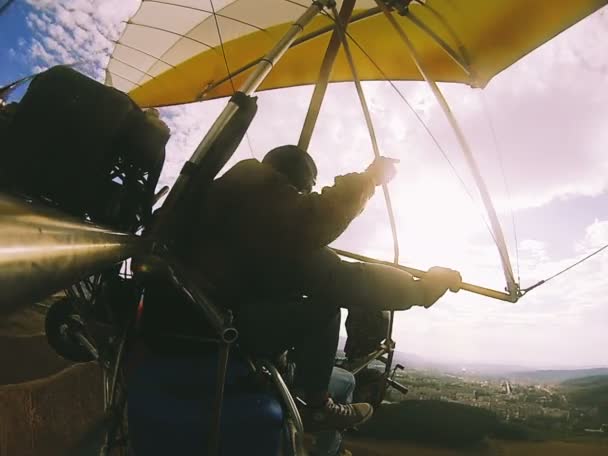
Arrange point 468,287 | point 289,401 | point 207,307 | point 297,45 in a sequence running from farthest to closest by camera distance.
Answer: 1. point 297,45
2. point 468,287
3. point 289,401
4. point 207,307

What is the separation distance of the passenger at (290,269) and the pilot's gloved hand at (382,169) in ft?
1.33

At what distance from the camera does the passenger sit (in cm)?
167

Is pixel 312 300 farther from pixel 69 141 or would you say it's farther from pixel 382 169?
pixel 69 141

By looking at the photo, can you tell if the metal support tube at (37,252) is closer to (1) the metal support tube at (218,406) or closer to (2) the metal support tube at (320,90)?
(1) the metal support tube at (218,406)

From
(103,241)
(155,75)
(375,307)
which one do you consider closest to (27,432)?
(375,307)

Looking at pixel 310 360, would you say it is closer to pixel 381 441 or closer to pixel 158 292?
pixel 158 292

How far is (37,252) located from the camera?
0.34 m

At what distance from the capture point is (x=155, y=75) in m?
8.31

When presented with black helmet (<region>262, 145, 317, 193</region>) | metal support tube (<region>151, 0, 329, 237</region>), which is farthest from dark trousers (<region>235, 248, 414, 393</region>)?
black helmet (<region>262, 145, 317, 193</region>)

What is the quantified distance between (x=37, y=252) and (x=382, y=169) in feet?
7.77

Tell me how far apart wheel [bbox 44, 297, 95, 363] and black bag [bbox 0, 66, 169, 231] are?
4.21 feet

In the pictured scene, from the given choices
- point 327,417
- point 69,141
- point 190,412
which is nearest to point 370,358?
point 327,417

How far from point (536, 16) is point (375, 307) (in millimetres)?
4917

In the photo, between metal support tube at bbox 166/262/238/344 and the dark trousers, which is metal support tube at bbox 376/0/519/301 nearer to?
the dark trousers
